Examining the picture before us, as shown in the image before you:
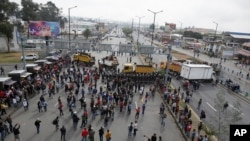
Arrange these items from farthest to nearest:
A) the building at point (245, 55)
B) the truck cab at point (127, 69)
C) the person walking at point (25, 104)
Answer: the building at point (245, 55) < the truck cab at point (127, 69) < the person walking at point (25, 104)

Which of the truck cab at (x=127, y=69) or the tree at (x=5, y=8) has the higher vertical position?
the tree at (x=5, y=8)

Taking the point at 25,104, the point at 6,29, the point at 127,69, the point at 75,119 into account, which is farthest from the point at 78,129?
the point at 6,29

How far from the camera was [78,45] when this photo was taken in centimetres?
4062

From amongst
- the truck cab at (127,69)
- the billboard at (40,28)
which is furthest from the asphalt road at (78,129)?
the billboard at (40,28)

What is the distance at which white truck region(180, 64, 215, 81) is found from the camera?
111 ft

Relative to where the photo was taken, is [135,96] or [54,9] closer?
[135,96]

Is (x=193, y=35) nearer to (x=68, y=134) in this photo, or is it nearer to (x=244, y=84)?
(x=244, y=84)

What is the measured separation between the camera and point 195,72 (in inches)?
1348

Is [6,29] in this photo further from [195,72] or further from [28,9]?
[195,72]

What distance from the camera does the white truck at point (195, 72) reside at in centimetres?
3397

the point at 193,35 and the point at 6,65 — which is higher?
the point at 193,35

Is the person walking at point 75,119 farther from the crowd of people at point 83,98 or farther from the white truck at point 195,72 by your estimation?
the white truck at point 195,72

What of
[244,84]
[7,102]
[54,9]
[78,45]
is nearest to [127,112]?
[7,102]

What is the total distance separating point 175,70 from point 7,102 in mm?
26612
